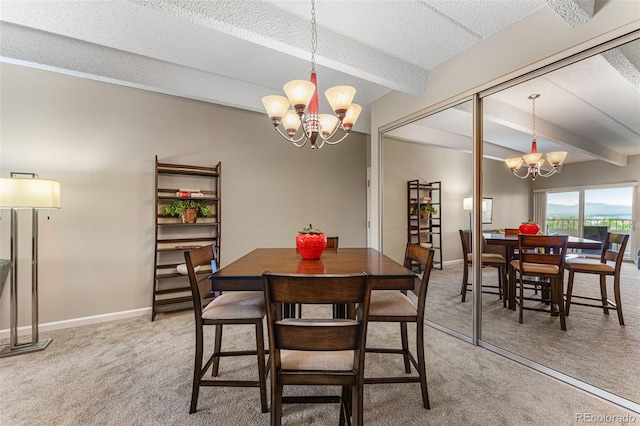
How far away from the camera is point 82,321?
2.94 m

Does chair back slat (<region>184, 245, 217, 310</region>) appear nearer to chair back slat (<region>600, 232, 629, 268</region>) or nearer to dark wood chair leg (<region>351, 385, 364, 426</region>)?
dark wood chair leg (<region>351, 385, 364, 426</region>)

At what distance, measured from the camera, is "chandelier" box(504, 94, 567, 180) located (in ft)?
7.36

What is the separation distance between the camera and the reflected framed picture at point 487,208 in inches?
98.2

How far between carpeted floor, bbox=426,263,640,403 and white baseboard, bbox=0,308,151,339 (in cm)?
349

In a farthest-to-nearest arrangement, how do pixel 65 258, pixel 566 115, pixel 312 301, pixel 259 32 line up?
pixel 65 258 → pixel 566 115 → pixel 259 32 → pixel 312 301

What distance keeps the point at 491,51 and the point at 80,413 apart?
3972 mm

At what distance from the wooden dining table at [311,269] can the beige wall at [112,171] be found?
6.34 ft

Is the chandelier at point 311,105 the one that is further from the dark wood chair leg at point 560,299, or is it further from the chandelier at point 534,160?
the dark wood chair leg at point 560,299

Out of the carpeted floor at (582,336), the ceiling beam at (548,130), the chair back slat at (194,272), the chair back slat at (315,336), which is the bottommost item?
the carpeted floor at (582,336)

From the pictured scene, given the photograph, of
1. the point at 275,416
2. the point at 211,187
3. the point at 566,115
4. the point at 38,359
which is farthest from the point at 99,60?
the point at 566,115

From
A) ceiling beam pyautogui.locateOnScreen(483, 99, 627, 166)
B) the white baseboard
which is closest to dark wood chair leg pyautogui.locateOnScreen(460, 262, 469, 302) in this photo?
ceiling beam pyautogui.locateOnScreen(483, 99, 627, 166)

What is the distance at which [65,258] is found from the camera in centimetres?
289

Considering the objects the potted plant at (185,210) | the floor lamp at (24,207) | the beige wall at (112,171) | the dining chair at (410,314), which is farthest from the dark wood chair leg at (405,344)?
the floor lamp at (24,207)

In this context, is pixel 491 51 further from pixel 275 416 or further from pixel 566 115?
pixel 275 416
